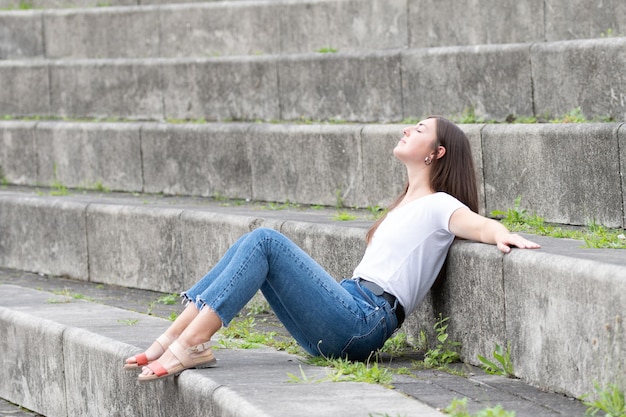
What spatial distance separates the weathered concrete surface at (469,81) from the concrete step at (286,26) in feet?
1.73

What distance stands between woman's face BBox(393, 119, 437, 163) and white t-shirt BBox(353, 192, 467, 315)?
239mm

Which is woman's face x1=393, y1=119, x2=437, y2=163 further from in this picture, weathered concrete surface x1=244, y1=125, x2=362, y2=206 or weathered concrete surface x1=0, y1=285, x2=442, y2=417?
weathered concrete surface x1=244, y1=125, x2=362, y2=206

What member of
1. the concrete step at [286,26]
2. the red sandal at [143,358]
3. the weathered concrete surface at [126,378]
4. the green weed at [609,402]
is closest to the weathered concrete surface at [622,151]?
the concrete step at [286,26]

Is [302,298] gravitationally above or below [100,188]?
below

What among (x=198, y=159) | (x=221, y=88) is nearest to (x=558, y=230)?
(x=198, y=159)

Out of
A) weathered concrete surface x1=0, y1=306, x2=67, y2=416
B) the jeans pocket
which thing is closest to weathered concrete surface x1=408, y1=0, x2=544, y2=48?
the jeans pocket

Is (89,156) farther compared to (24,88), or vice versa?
(24,88)

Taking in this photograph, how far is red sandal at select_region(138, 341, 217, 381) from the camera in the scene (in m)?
5.12

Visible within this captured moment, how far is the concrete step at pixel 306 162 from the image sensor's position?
250 inches

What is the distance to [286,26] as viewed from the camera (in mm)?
10203

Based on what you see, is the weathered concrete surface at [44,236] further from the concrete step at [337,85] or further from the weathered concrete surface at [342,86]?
the weathered concrete surface at [342,86]

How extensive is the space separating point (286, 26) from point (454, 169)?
4.94 metres

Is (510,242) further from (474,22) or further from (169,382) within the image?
(474,22)

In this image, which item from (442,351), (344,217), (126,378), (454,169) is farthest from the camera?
(344,217)
